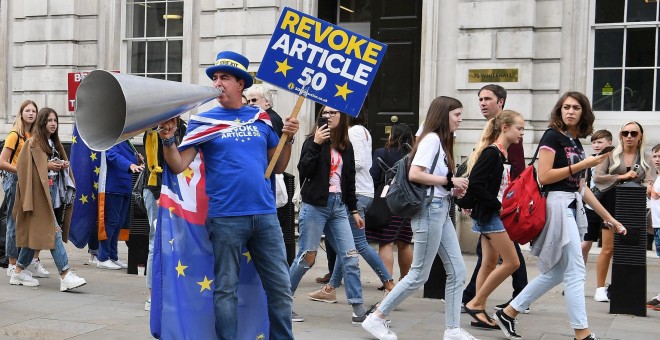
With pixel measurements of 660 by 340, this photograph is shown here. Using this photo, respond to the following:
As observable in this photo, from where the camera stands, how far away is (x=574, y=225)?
659 centimetres

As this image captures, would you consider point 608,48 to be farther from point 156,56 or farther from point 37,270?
point 37,270

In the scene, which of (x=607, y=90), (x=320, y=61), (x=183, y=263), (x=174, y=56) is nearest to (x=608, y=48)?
(x=607, y=90)

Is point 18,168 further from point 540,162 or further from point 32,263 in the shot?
point 540,162

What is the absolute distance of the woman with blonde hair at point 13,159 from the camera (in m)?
9.25

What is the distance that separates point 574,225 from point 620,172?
2779 mm

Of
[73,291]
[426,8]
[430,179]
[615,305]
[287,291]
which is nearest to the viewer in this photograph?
[287,291]

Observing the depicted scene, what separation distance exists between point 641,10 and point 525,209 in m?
6.26

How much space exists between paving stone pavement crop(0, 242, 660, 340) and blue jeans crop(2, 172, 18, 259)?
31cm

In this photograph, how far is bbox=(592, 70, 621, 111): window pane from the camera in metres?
12.0

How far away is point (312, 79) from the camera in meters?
5.78

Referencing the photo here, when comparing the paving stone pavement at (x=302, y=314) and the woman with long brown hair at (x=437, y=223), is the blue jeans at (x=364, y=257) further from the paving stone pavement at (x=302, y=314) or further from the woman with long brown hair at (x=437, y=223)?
the woman with long brown hair at (x=437, y=223)

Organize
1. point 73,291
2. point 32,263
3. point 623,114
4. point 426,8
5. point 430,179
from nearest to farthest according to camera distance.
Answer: point 430,179, point 73,291, point 32,263, point 623,114, point 426,8

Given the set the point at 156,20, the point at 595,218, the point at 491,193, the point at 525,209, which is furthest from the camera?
the point at 156,20

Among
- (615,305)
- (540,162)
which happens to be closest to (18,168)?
(540,162)
